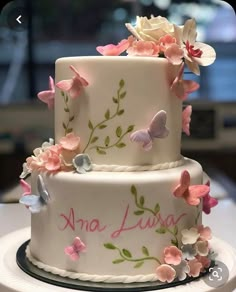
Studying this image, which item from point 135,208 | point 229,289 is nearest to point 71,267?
point 135,208

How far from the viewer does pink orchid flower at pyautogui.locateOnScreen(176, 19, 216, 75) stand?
1132 millimetres

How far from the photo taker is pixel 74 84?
1086 mm

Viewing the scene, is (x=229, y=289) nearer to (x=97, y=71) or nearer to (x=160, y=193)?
(x=160, y=193)

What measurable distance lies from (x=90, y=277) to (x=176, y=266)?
17 centimetres

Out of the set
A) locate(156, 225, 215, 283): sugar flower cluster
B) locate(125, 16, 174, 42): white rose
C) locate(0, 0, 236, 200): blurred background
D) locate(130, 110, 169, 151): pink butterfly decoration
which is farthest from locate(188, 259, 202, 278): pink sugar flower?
locate(0, 0, 236, 200): blurred background

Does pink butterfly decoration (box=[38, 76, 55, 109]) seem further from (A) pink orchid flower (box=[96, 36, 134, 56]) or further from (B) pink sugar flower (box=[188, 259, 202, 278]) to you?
A: (B) pink sugar flower (box=[188, 259, 202, 278])

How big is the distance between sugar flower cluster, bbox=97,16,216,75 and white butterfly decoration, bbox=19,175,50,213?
11.7 inches

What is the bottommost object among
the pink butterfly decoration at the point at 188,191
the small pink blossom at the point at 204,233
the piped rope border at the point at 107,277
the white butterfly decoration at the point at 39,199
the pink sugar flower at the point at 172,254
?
the piped rope border at the point at 107,277

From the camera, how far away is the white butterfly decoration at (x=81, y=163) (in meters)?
1.08

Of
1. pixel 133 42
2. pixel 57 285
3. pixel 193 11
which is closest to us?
pixel 57 285

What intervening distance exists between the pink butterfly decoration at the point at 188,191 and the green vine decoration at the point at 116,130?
0.13m

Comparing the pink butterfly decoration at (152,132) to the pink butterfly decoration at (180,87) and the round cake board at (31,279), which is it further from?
the round cake board at (31,279)

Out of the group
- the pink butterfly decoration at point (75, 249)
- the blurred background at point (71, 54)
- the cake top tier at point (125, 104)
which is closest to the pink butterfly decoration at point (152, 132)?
the cake top tier at point (125, 104)

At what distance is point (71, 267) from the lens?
109cm
